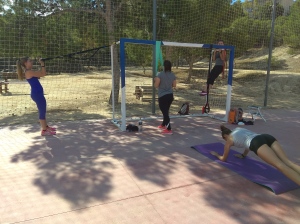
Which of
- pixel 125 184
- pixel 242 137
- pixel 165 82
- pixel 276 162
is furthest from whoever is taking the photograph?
pixel 165 82

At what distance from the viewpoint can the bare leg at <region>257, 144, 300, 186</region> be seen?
2.88 meters

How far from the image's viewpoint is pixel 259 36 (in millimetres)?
11797

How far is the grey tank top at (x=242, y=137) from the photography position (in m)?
3.30

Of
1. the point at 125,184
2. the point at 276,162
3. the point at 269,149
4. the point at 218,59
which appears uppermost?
the point at 218,59

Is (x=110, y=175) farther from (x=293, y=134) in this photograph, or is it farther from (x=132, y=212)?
(x=293, y=134)

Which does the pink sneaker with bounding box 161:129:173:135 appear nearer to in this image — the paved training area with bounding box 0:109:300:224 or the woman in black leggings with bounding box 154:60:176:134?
the woman in black leggings with bounding box 154:60:176:134

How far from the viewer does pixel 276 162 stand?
2.95 meters

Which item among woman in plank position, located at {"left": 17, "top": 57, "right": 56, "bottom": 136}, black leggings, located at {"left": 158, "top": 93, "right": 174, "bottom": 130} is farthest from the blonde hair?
black leggings, located at {"left": 158, "top": 93, "right": 174, "bottom": 130}

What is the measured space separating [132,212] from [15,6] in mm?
6737

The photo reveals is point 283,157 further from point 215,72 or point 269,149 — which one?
point 215,72

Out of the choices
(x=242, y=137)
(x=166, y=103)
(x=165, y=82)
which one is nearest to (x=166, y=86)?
(x=165, y=82)

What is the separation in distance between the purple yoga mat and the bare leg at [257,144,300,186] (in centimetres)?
25

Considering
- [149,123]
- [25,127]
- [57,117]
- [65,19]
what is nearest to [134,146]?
[149,123]

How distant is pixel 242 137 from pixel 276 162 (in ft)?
1.88
